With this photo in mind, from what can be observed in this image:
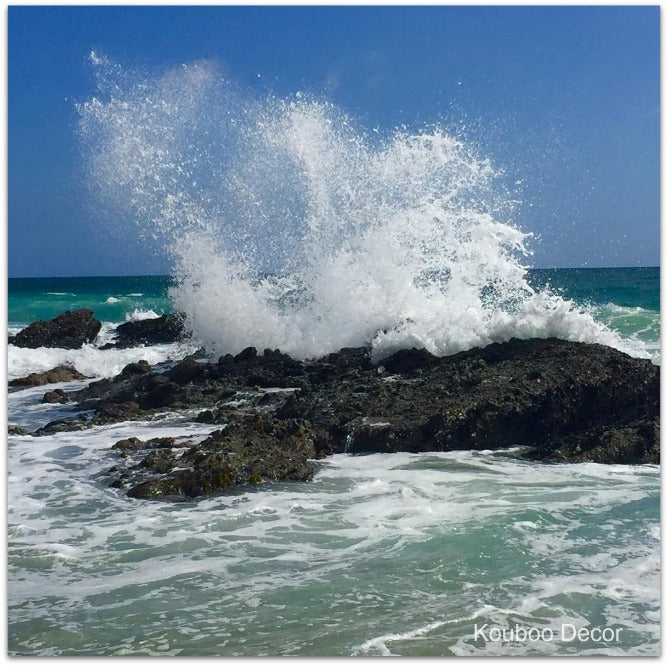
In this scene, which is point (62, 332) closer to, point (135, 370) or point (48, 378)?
point (48, 378)

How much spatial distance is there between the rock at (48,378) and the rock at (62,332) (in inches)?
167

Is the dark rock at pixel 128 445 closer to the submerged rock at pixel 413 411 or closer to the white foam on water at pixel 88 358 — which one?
the submerged rock at pixel 413 411

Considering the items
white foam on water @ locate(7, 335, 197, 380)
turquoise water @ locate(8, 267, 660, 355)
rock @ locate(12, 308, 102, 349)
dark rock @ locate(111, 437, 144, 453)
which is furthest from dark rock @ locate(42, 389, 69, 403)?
turquoise water @ locate(8, 267, 660, 355)

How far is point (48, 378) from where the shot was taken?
1312cm

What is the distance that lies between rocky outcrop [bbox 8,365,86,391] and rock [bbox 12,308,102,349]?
13.9 ft

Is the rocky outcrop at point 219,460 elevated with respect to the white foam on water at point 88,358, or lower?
lower

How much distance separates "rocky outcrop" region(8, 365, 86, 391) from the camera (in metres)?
12.8

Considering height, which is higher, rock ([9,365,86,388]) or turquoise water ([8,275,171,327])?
turquoise water ([8,275,171,327])

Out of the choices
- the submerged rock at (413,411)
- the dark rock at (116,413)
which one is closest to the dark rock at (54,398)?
the submerged rock at (413,411)

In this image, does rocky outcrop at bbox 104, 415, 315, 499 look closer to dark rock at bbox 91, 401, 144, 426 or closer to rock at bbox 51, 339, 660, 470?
rock at bbox 51, 339, 660, 470

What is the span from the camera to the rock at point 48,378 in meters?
12.9

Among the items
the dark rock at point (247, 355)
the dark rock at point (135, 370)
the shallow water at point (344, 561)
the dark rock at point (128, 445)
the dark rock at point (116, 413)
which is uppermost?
the dark rock at point (247, 355)

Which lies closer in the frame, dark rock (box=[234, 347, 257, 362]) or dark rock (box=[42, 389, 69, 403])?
dark rock (box=[42, 389, 69, 403])

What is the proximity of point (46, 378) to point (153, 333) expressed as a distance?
18.8ft
